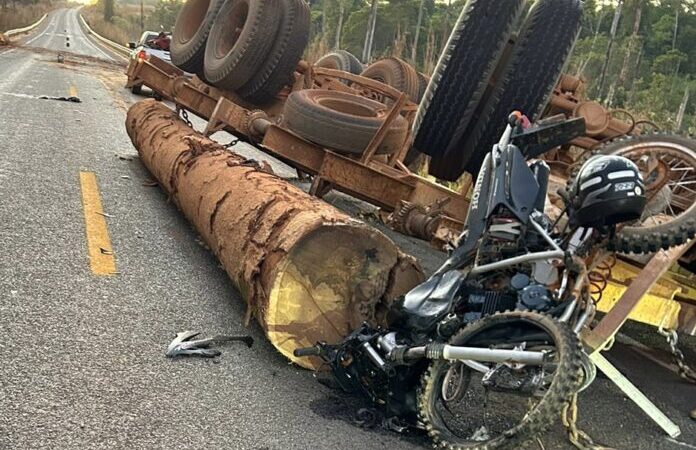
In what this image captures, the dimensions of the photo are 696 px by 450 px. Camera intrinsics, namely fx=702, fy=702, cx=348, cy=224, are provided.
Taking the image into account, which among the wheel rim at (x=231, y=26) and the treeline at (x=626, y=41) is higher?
the treeline at (x=626, y=41)

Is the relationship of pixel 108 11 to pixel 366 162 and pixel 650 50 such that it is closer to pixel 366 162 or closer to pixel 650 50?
pixel 650 50

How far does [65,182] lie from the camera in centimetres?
620

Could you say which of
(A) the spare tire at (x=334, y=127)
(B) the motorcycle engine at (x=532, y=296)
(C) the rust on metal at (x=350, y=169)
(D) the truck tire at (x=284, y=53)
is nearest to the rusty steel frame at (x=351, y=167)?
(C) the rust on metal at (x=350, y=169)

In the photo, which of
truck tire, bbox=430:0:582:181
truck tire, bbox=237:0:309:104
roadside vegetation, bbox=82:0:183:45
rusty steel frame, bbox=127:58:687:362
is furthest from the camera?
roadside vegetation, bbox=82:0:183:45

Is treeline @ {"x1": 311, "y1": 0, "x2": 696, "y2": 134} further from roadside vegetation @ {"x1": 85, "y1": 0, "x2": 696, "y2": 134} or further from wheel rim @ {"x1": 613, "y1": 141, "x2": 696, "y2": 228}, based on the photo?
wheel rim @ {"x1": 613, "y1": 141, "x2": 696, "y2": 228}

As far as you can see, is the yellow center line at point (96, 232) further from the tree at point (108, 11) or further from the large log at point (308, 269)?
the tree at point (108, 11)

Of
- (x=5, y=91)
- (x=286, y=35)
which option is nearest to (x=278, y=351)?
(x=286, y=35)

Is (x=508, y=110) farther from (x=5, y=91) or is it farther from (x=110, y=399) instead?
(x=5, y=91)

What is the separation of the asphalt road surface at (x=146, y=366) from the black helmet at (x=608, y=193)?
1.08m

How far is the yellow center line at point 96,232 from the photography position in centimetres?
429

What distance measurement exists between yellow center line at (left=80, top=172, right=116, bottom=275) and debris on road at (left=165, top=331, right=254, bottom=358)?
3.26 feet

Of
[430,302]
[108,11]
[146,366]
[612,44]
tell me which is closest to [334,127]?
[430,302]

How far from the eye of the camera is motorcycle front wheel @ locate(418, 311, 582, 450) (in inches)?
90.8

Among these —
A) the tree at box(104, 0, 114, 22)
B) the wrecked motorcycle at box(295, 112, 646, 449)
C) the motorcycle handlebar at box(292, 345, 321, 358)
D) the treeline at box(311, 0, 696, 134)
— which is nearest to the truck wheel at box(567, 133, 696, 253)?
the wrecked motorcycle at box(295, 112, 646, 449)
